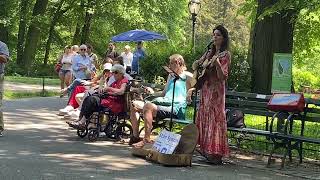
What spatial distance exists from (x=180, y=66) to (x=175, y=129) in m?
1.91

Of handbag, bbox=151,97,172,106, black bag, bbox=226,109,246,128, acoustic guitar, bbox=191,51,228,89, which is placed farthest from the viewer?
handbag, bbox=151,97,172,106

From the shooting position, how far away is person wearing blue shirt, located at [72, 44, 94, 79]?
15.1 m

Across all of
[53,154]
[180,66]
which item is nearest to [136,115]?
[180,66]

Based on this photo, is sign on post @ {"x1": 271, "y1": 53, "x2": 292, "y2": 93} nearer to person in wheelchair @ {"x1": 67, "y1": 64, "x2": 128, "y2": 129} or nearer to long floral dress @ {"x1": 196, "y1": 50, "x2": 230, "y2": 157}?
long floral dress @ {"x1": 196, "y1": 50, "x2": 230, "y2": 157}

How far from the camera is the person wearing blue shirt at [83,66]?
596 inches

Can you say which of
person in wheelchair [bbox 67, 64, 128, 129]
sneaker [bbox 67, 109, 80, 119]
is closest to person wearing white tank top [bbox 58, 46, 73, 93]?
sneaker [bbox 67, 109, 80, 119]

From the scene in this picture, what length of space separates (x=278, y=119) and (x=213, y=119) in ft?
3.94

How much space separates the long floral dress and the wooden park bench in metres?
0.59

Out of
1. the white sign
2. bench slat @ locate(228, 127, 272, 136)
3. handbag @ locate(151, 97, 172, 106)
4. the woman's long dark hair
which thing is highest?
the woman's long dark hair

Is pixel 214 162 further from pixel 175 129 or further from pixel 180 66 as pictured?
pixel 175 129

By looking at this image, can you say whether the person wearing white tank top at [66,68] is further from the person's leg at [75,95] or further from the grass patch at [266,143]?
the grass patch at [266,143]

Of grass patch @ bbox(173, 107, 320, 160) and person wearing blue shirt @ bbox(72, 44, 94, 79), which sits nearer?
grass patch @ bbox(173, 107, 320, 160)

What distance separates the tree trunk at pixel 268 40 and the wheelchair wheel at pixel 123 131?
13.2 feet

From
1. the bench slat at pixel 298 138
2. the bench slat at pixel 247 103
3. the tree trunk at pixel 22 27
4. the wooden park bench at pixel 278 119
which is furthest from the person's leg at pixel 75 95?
the tree trunk at pixel 22 27
